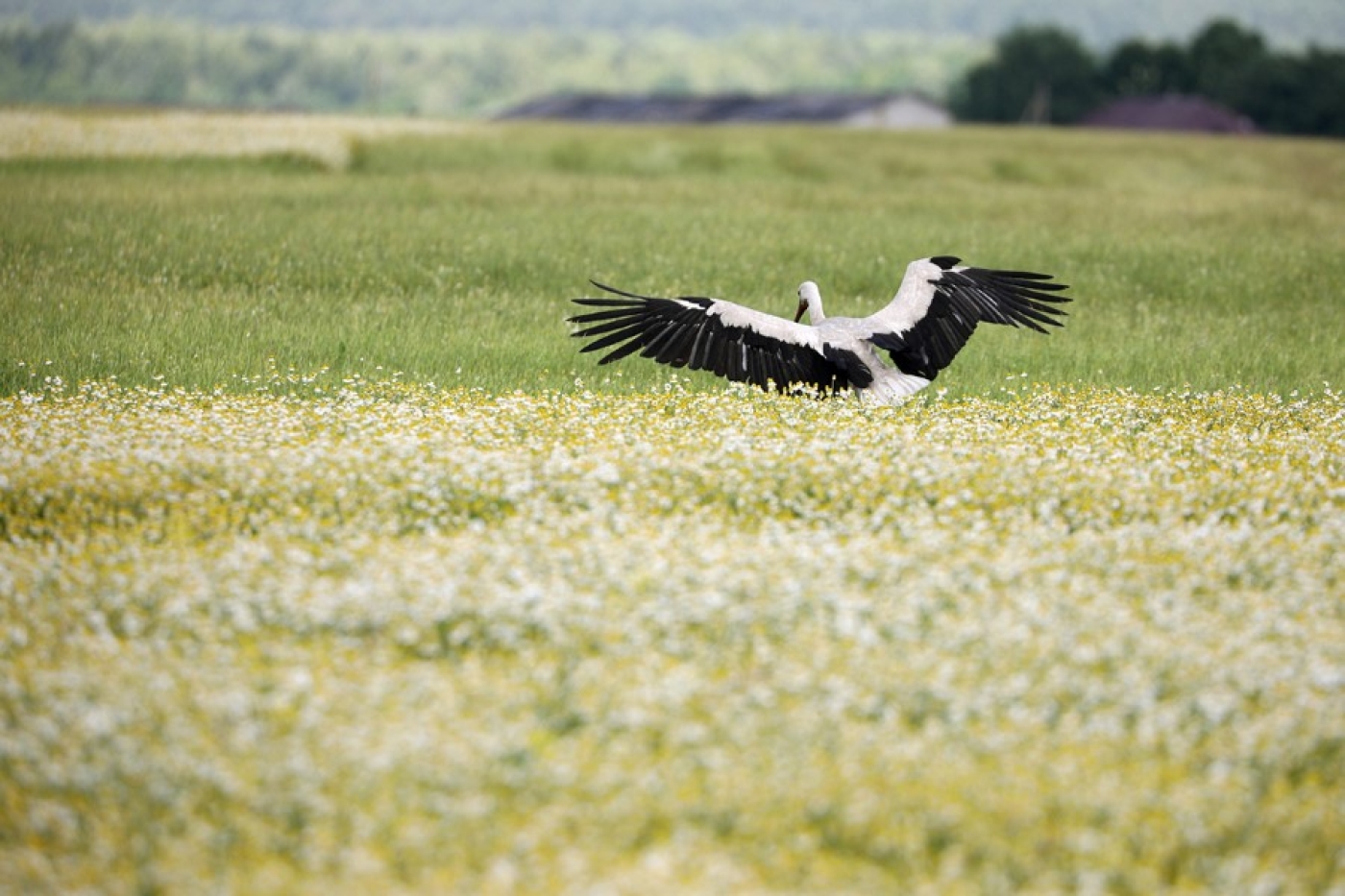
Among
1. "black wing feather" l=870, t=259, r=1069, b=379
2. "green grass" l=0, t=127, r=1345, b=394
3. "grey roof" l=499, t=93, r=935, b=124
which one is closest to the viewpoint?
"black wing feather" l=870, t=259, r=1069, b=379

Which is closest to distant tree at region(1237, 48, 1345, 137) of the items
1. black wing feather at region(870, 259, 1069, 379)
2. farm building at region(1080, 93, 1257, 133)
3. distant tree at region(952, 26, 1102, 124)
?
farm building at region(1080, 93, 1257, 133)

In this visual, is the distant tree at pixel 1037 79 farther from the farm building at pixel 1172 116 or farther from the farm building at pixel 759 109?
the farm building at pixel 759 109

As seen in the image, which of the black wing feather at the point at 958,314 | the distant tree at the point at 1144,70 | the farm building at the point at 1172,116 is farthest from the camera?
the distant tree at the point at 1144,70

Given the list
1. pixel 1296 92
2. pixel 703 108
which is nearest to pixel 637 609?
pixel 1296 92

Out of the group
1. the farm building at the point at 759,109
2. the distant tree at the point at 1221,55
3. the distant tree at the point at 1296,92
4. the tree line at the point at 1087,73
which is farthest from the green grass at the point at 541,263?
the tree line at the point at 1087,73

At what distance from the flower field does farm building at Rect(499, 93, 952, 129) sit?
84.8 m

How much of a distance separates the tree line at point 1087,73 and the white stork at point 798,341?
297ft

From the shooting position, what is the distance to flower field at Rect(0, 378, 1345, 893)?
230 inches

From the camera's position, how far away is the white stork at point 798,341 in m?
12.7

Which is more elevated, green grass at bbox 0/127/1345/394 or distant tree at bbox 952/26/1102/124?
distant tree at bbox 952/26/1102/124

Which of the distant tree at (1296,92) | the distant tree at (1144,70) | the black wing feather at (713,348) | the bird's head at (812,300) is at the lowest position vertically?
the black wing feather at (713,348)

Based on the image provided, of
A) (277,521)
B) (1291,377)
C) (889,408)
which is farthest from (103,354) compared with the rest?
(1291,377)

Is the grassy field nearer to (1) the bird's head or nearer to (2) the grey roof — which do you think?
(1) the bird's head

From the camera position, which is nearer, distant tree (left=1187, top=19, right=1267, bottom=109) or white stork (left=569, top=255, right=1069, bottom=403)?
white stork (left=569, top=255, right=1069, bottom=403)
